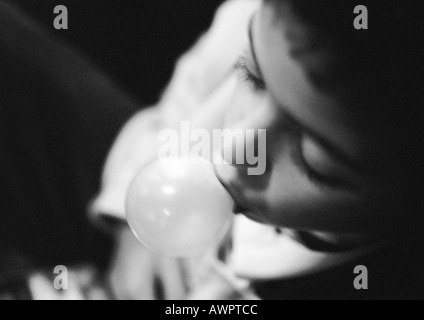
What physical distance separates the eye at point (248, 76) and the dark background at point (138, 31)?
0.37 feet

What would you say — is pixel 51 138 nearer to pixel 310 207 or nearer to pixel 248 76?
pixel 248 76

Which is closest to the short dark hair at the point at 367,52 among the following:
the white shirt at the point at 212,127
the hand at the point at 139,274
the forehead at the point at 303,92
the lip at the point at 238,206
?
the forehead at the point at 303,92

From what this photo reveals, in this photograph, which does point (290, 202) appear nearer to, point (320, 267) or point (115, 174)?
point (320, 267)

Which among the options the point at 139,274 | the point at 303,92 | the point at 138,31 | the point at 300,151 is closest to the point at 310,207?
the point at 300,151

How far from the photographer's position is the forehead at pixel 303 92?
1.03m

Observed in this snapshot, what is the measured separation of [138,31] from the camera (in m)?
1.18

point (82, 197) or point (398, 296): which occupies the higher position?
point (82, 197)

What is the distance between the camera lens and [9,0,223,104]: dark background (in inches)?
46.3

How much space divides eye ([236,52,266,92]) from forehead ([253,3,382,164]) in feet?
0.08

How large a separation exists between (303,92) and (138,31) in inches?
14.5

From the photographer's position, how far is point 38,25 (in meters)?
A: 1.20

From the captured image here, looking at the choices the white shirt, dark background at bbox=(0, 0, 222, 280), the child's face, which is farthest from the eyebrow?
dark background at bbox=(0, 0, 222, 280)
